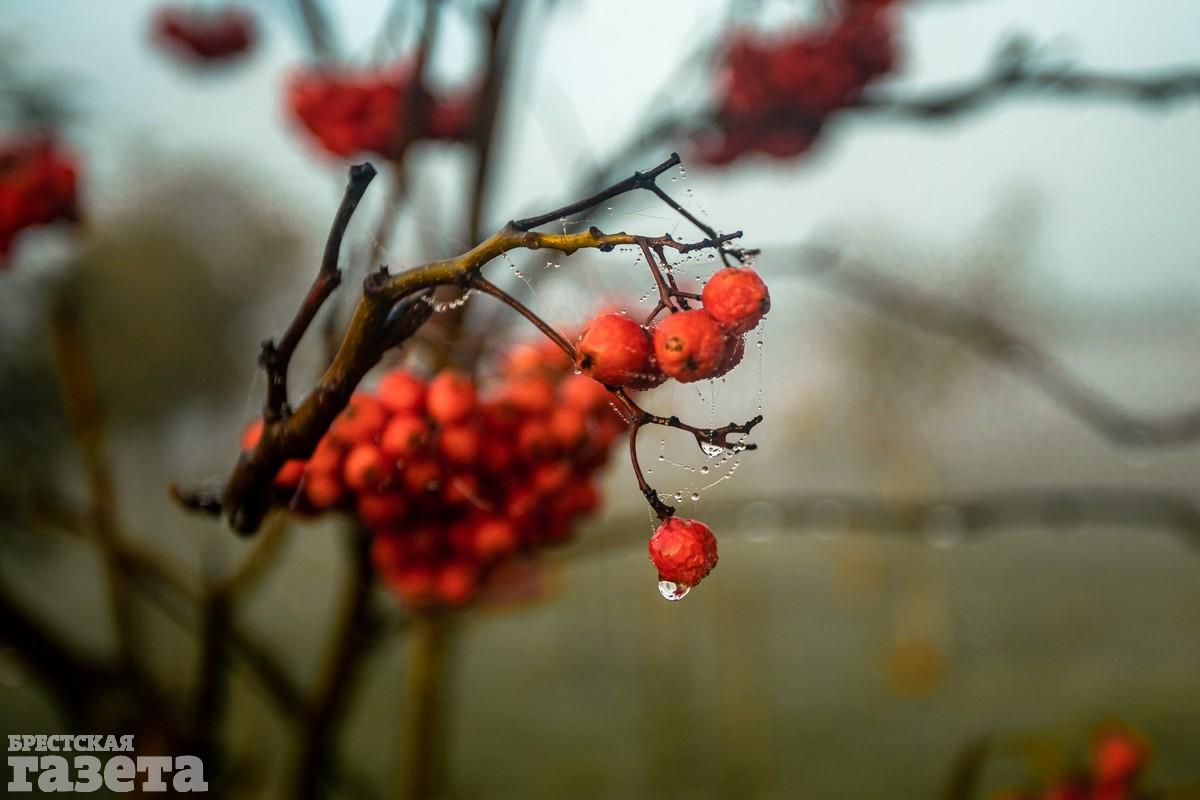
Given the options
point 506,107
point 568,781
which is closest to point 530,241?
point 506,107

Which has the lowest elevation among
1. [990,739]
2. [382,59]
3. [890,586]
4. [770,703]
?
[990,739]

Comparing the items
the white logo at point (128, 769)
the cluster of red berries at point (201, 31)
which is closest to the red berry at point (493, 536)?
the white logo at point (128, 769)

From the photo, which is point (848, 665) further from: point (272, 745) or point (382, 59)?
Answer: point (382, 59)

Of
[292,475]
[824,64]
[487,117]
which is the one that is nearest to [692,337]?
[292,475]

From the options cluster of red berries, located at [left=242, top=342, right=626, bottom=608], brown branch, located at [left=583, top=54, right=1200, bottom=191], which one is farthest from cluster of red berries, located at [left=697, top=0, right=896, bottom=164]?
cluster of red berries, located at [left=242, top=342, right=626, bottom=608]

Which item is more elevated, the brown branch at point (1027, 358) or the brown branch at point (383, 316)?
the brown branch at point (1027, 358)

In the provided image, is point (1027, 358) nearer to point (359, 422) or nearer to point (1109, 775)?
point (1109, 775)

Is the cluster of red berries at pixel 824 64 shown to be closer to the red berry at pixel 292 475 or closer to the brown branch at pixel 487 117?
the brown branch at pixel 487 117
